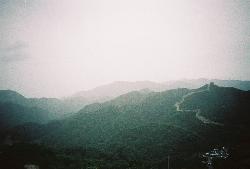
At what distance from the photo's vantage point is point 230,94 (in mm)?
111938

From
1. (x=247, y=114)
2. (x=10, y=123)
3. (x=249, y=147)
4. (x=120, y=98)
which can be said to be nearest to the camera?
(x=249, y=147)

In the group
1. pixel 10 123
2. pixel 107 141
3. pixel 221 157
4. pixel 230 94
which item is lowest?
pixel 10 123

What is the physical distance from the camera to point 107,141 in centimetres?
9644

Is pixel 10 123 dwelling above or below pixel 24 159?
below

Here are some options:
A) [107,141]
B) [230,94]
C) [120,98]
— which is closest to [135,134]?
[107,141]

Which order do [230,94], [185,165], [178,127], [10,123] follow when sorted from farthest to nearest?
[10,123], [230,94], [178,127], [185,165]

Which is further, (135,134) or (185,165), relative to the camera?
(135,134)

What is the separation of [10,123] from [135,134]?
131875 mm

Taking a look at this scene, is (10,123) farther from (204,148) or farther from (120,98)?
(204,148)

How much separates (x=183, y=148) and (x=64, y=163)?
32.7m

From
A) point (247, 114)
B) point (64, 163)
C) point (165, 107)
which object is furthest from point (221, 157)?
point (165, 107)

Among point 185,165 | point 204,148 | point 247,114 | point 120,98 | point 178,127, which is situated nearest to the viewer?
point 185,165

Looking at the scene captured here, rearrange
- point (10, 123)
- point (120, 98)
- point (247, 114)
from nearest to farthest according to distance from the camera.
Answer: point (247, 114) → point (120, 98) → point (10, 123)

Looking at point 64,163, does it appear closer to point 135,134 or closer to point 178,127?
point 135,134
